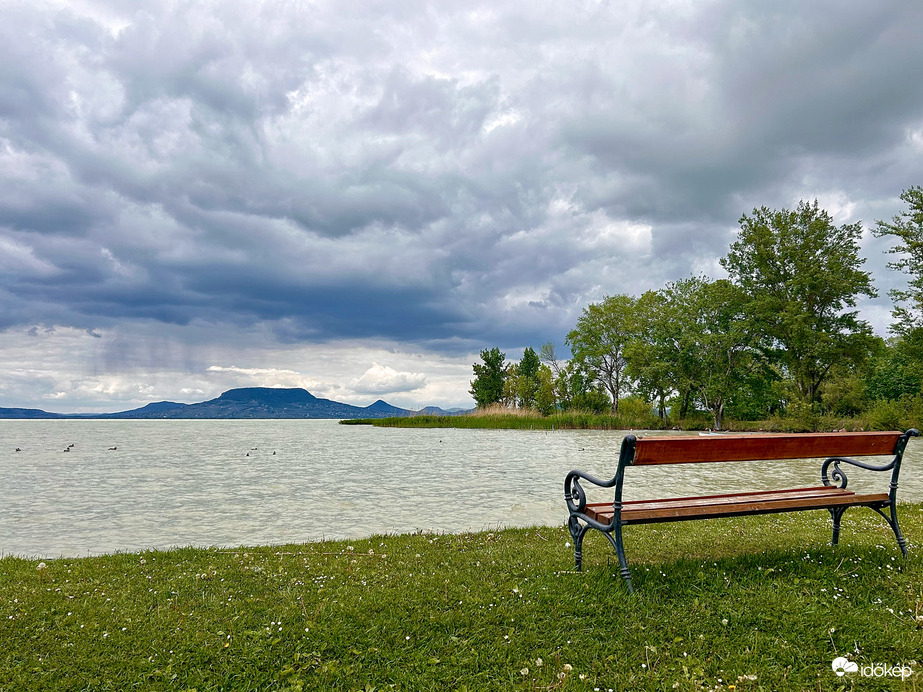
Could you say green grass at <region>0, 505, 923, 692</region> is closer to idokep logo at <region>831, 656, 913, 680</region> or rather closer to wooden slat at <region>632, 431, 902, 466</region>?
idokep logo at <region>831, 656, 913, 680</region>

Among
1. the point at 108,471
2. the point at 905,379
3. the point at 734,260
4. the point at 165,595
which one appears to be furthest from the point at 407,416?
the point at 165,595

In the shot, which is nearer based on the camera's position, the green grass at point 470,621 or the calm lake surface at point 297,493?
the green grass at point 470,621

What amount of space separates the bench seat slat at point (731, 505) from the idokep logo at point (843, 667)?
1441 millimetres

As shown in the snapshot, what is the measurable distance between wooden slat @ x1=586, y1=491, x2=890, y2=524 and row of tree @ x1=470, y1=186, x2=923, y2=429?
110 ft

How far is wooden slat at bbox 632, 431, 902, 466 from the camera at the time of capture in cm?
462

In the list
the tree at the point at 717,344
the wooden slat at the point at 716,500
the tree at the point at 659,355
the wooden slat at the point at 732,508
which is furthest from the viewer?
the tree at the point at 659,355

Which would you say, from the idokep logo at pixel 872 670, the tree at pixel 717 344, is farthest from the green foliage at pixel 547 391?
the idokep logo at pixel 872 670

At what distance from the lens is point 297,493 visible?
41.0 ft

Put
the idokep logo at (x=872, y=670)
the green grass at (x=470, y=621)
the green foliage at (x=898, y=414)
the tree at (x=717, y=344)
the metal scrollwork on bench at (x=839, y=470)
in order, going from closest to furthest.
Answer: the idokep logo at (x=872, y=670) → the green grass at (x=470, y=621) → the metal scrollwork on bench at (x=839, y=470) → the green foliage at (x=898, y=414) → the tree at (x=717, y=344)

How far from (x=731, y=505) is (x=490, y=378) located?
82715 millimetres

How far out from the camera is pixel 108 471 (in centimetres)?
1739

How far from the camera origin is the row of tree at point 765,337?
127 feet

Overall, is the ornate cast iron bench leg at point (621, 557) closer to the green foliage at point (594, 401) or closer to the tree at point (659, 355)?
the tree at point (659, 355)

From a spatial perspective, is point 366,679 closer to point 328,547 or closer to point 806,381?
point 328,547
